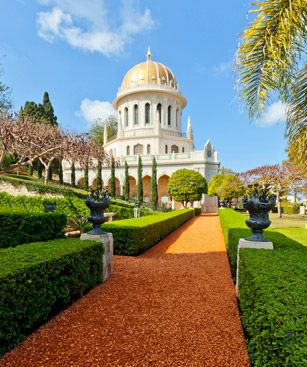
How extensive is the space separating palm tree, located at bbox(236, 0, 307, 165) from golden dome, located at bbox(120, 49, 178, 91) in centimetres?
4660

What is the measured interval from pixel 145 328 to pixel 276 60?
Answer: 5002 mm

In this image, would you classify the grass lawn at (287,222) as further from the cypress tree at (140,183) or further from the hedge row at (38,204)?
the cypress tree at (140,183)

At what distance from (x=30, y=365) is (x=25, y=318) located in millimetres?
601

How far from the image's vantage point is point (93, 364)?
2908 mm

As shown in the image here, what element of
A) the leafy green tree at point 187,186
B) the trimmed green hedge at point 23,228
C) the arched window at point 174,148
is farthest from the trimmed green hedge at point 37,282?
the arched window at point 174,148

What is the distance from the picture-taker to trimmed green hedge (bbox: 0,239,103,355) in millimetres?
3027

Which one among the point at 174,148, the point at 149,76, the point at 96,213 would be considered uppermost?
the point at 149,76

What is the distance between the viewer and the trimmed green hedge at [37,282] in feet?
9.93

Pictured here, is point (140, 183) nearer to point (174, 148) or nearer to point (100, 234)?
point (174, 148)

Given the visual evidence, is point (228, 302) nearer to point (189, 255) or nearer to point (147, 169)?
point (189, 255)

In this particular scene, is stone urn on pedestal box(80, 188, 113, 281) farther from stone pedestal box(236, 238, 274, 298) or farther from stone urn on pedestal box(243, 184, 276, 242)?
stone urn on pedestal box(243, 184, 276, 242)

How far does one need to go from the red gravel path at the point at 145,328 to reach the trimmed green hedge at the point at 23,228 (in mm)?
3348

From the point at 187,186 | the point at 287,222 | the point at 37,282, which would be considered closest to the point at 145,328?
the point at 37,282

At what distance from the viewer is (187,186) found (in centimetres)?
3362
